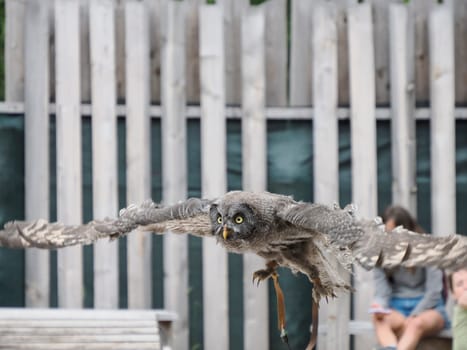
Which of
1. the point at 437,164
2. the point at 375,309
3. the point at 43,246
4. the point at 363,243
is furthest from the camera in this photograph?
the point at 437,164

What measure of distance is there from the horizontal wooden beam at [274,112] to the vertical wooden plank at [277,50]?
0.09 meters

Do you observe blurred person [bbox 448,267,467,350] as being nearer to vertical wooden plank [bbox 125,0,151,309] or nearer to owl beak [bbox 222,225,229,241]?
owl beak [bbox 222,225,229,241]

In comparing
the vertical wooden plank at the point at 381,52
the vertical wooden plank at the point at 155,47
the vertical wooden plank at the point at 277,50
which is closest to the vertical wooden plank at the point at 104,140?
the vertical wooden plank at the point at 155,47

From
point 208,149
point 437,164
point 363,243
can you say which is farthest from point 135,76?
point 363,243

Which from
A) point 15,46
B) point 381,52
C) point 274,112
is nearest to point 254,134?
point 274,112

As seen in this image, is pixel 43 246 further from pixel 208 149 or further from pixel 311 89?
pixel 311 89

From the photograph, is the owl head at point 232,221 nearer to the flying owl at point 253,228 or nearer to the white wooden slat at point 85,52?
the flying owl at point 253,228

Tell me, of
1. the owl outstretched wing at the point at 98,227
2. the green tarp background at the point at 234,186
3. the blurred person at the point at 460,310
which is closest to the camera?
the owl outstretched wing at the point at 98,227

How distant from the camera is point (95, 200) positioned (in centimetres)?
718

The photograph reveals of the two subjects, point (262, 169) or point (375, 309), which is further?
point (262, 169)

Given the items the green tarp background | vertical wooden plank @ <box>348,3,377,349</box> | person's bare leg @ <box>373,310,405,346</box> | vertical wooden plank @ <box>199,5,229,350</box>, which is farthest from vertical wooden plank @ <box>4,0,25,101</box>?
person's bare leg @ <box>373,310,405,346</box>

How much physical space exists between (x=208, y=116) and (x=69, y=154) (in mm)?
891

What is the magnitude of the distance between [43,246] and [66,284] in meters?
1.99

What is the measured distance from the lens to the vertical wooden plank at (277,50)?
735 cm
